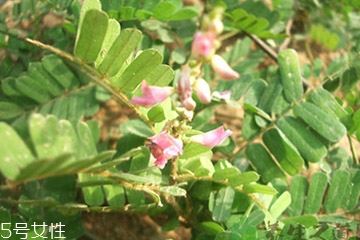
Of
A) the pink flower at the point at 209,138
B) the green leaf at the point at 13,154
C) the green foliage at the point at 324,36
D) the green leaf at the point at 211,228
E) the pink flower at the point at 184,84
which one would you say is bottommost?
the green leaf at the point at 211,228

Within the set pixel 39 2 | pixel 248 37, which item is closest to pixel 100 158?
pixel 39 2

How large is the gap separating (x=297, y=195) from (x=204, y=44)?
2.11ft

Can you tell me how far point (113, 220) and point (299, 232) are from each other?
0.65 m

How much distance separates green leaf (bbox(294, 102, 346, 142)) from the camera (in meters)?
1.50

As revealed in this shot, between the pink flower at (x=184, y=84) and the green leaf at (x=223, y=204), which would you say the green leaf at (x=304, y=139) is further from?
the pink flower at (x=184, y=84)

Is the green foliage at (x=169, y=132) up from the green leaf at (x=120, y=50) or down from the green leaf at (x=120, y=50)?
down

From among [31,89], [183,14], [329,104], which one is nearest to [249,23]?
[183,14]

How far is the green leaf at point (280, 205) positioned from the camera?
1.48 m

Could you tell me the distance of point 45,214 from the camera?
1379mm

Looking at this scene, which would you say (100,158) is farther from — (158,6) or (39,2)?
(39,2)

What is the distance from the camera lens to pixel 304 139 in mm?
1538

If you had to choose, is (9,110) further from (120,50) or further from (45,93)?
(120,50)

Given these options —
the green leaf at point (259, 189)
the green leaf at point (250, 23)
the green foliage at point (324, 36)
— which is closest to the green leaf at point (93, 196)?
the green leaf at point (259, 189)

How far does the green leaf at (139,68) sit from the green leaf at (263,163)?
43cm
